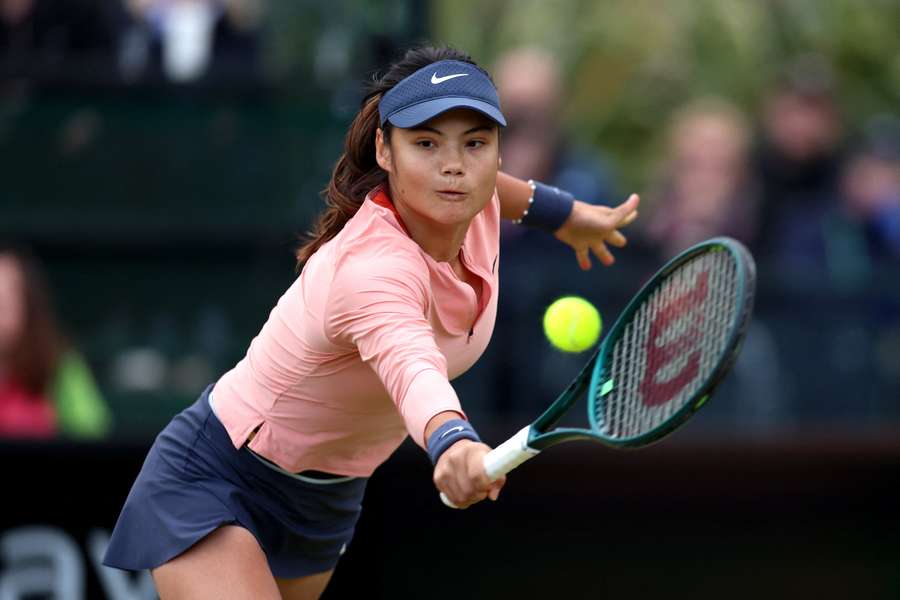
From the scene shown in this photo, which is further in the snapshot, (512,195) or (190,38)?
(190,38)

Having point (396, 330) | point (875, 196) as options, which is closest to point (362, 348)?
point (396, 330)

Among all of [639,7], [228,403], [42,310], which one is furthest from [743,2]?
[228,403]

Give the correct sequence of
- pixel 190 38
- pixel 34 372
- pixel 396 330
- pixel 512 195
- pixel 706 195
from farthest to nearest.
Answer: pixel 706 195 → pixel 190 38 → pixel 34 372 → pixel 512 195 → pixel 396 330

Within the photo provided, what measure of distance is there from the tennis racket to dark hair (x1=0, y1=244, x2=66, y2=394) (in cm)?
366

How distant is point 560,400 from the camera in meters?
3.45

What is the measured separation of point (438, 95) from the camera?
3.47m

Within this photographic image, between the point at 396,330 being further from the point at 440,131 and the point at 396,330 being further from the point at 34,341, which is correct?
the point at 34,341

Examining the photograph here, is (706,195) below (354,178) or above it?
above

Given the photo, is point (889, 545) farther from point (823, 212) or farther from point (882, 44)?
point (882, 44)

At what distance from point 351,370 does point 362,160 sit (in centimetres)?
52

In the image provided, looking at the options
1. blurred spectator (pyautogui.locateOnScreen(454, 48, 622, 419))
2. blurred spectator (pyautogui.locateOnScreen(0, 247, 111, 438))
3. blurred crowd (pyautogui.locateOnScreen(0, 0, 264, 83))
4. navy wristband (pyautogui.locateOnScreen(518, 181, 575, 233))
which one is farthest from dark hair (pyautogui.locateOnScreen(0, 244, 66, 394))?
→ navy wristband (pyautogui.locateOnScreen(518, 181, 575, 233))

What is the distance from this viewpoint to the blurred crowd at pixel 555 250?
22.2 feet

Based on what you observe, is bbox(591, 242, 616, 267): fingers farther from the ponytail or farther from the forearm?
the ponytail

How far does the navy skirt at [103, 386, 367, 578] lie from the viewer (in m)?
3.83
